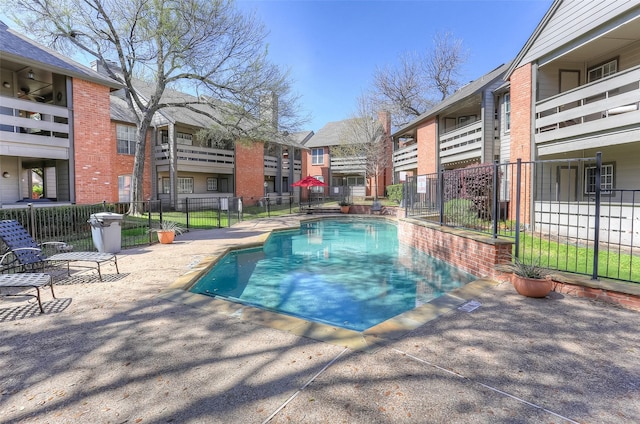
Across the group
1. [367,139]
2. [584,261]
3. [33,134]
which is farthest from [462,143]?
[33,134]

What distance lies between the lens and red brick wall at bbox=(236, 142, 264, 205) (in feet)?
88.9

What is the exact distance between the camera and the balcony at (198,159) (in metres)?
21.9

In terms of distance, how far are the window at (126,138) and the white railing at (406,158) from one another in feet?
66.9

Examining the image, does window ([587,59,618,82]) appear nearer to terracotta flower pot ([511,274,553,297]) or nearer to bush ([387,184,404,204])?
terracotta flower pot ([511,274,553,297])

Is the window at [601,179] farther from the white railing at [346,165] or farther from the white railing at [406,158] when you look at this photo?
the white railing at [346,165]

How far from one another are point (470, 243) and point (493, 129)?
1145cm

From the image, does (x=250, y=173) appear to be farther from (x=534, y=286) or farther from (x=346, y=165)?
(x=534, y=286)

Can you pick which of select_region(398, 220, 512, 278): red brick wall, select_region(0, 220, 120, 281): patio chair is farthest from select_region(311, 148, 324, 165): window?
select_region(0, 220, 120, 281): patio chair

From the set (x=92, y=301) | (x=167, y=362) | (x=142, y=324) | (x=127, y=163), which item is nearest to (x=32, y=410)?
(x=167, y=362)

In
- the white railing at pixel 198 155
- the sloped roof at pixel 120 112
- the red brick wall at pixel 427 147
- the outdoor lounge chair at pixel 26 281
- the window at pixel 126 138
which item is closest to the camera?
the outdoor lounge chair at pixel 26 281

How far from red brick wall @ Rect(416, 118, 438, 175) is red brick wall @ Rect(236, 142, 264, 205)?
13232 millimetres

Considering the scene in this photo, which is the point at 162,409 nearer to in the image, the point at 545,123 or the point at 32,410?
the point at 32,410

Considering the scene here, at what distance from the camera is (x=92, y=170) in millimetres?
13773

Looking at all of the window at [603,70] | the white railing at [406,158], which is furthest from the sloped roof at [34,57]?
the white railing at [406,158]
